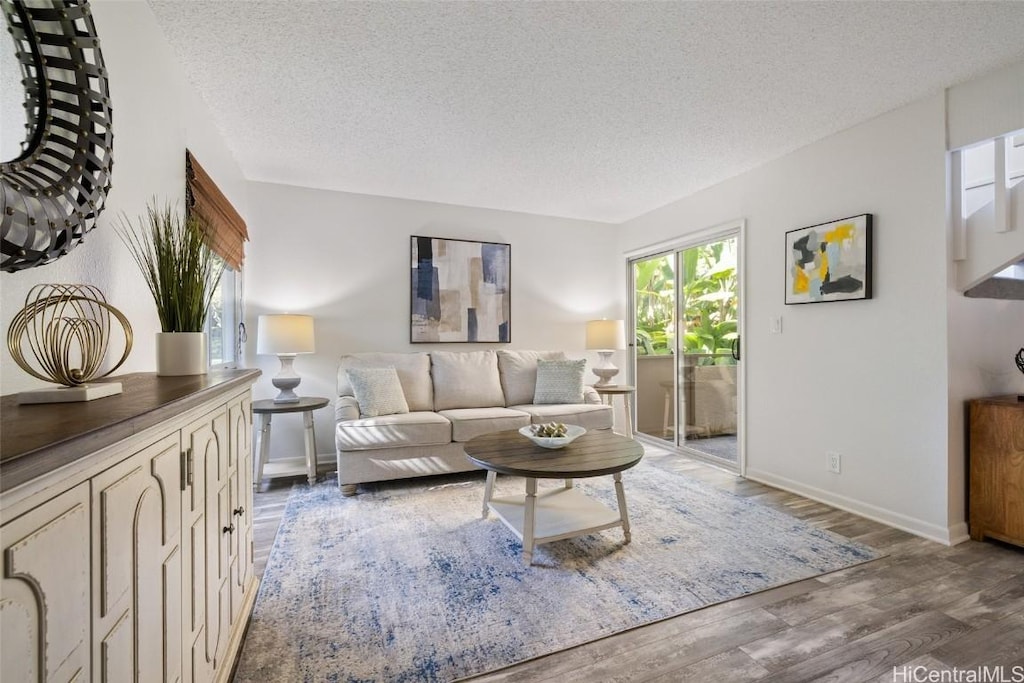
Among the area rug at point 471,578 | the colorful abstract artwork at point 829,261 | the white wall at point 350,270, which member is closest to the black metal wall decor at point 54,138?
the area rug at point 471,578

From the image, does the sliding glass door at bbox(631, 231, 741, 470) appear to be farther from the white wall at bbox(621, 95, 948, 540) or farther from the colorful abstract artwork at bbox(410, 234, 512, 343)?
the colorful abstract artwork at bbox(410, 234, 512, 343)

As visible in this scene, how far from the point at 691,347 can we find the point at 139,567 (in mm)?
3998

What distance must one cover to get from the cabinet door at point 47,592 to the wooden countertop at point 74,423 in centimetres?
6

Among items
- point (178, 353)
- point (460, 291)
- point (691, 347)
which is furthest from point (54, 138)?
point (691, 347)

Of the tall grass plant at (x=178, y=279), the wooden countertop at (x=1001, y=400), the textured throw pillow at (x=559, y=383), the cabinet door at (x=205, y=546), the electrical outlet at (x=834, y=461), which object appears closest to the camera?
the cabinet door at (x=205, y=546)

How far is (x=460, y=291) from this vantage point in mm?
4277

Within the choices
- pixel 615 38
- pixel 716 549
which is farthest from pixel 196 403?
pixel 716 549

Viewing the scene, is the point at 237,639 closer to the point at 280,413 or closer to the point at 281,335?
the point at 280,413

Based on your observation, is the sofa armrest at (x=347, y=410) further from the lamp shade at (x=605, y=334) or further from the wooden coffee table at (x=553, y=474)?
the lamp shade at (x=605, y=334)

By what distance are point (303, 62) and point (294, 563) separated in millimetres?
2368

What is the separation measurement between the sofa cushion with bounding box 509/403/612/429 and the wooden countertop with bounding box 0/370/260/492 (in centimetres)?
268

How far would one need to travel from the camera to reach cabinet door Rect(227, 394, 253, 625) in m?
1.48

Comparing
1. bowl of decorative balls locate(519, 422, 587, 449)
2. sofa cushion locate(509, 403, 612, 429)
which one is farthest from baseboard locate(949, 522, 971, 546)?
sofa cushion locate(509, 403, 612, 429)

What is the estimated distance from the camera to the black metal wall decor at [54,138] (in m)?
0.81
